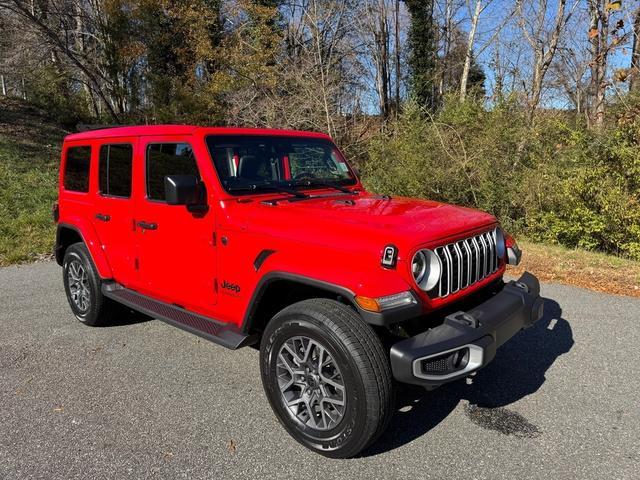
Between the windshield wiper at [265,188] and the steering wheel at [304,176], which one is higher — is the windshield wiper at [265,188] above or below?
below

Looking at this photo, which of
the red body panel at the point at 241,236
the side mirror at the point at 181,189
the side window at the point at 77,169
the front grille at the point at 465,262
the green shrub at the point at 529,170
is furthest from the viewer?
the green shrub at the point at 529,170

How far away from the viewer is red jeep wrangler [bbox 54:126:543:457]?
8.44 ft

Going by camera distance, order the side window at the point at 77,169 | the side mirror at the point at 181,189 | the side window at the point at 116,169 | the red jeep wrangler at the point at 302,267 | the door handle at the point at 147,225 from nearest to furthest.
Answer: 1. the red jeep wrangler at the point at 302,267
2. the side mirror at the point at 181,189
3. the door handle at the point at 147,225
4. the side window at the point at 116,169
5. the side window at the point at 77,169

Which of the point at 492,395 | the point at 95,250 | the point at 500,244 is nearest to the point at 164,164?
the point at 95,250

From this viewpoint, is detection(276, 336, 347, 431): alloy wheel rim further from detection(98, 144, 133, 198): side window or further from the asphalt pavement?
detection(98, 144, 133, 198): side window

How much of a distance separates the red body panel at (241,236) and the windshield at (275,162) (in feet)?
0.27

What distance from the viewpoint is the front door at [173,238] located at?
347cm

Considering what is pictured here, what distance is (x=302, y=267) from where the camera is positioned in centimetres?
279

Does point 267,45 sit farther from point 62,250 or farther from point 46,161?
point 62,250

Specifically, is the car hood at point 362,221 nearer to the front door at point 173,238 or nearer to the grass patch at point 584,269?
the front door at point 173,238

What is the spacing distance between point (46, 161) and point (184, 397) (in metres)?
14.8

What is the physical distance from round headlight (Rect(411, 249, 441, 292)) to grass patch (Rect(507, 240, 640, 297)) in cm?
415

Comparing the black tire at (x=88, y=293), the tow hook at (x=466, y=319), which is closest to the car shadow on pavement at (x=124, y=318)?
the black tire at (x=88, y=293)

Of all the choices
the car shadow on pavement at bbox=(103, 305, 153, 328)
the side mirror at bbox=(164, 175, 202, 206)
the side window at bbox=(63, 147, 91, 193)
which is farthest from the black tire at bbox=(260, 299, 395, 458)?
the side window at bbox=(63, 147, 91, 193)
